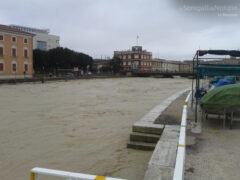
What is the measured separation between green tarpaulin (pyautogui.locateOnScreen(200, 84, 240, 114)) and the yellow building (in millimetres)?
42437

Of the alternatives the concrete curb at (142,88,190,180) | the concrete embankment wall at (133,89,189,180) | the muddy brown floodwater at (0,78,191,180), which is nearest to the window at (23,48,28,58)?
the muddy brown floodwater at (0,78,191,180)

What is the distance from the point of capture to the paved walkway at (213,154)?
3871mm

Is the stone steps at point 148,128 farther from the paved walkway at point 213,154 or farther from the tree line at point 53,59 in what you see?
the tree line at point 53,59

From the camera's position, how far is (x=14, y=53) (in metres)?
44.8

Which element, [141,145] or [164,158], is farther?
[141,145]

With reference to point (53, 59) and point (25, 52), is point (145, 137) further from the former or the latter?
point (53, 59)

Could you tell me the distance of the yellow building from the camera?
4240 cm

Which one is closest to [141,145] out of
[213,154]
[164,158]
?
[164,158]

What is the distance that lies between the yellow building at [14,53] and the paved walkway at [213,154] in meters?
43.0

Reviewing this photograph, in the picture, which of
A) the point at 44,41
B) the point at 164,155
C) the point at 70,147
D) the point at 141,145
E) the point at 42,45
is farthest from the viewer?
the point at 44,41

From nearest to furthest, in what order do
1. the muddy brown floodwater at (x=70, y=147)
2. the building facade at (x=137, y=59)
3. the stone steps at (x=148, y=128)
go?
the muddy brown floodwater at (x=70, y=147), the stone steps at (x=148, y=128), the building facade at (x=137, y=59)

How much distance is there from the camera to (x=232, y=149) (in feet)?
16.6

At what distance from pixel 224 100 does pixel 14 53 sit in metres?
45.6

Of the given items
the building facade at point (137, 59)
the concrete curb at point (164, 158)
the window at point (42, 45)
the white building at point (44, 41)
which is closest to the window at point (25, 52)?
the white building at point (44, 41)
